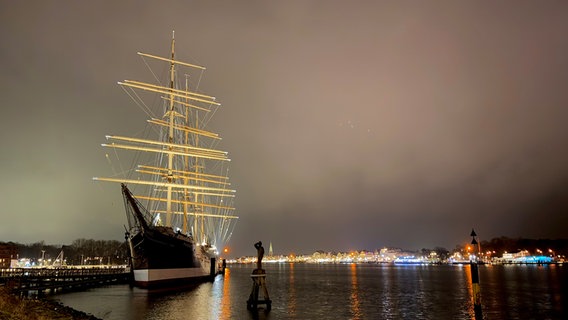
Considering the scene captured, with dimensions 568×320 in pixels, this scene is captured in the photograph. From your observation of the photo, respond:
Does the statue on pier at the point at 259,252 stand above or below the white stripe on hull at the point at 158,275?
above

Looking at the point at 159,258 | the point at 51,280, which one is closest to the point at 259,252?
the point at 159,258

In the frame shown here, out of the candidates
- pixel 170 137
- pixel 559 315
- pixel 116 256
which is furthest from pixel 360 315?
pixel 116 256

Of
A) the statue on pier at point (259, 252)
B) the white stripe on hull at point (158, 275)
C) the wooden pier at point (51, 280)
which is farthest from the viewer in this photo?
the white stripe on hull at point (158, 275)

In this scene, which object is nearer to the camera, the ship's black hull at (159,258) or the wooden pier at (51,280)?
the wooden pier at (51,280)

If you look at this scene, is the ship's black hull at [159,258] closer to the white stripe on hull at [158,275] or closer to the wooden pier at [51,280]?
the white stripe on hull at [158,275]

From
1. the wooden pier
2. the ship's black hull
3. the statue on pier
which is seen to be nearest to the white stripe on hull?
the ship's black hull

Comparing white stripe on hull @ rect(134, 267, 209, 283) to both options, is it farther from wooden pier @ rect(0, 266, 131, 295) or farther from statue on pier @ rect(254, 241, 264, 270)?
statue on pier @ rect(254, 241, 264, 270)

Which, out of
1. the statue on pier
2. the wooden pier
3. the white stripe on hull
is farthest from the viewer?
the white stripe on hull

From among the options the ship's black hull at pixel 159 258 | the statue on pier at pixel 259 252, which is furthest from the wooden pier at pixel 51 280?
the statue on pier at pixel 259 252

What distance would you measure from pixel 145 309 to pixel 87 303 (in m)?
8.15

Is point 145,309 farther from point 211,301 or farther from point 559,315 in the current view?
point 559,315

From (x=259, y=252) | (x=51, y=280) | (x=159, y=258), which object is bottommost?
(x=51, y=280)

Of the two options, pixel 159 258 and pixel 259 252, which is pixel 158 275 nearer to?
pixel 159 258

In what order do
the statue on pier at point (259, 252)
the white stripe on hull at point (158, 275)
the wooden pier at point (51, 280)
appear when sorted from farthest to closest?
the white stripe on hull at point (158, 275), the wooden pier at point (51, 280), the statue on pier at point (259, 252)
